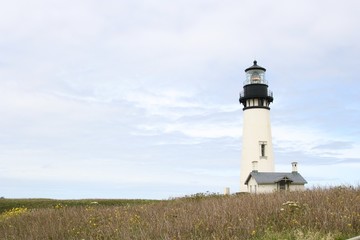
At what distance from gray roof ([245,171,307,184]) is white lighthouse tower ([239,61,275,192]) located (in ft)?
1.66

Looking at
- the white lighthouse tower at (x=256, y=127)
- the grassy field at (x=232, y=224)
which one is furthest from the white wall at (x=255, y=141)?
the grassy field at (x=232, y=224)

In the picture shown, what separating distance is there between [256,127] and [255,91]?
329 cm

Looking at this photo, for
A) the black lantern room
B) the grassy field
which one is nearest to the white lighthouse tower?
the black lantern room

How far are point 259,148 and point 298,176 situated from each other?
4.61m

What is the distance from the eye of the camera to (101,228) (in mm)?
10398

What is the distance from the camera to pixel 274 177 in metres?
35.7

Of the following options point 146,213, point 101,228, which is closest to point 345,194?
point 146,213

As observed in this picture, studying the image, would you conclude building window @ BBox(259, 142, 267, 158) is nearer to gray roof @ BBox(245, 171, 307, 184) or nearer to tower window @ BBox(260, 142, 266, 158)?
tower window @ BBox(260, 142, 266, 158)

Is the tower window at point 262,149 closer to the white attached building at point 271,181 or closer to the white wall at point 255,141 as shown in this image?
the white wall at point 255,141

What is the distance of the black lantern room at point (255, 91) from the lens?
37156 mm

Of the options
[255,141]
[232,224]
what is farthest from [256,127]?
[232,224]

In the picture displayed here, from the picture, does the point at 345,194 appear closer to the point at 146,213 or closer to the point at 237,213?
the point at 237,213

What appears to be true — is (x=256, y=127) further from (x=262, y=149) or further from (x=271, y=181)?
(x=271, y=181)

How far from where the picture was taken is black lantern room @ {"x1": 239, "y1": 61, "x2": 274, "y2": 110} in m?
37.2
